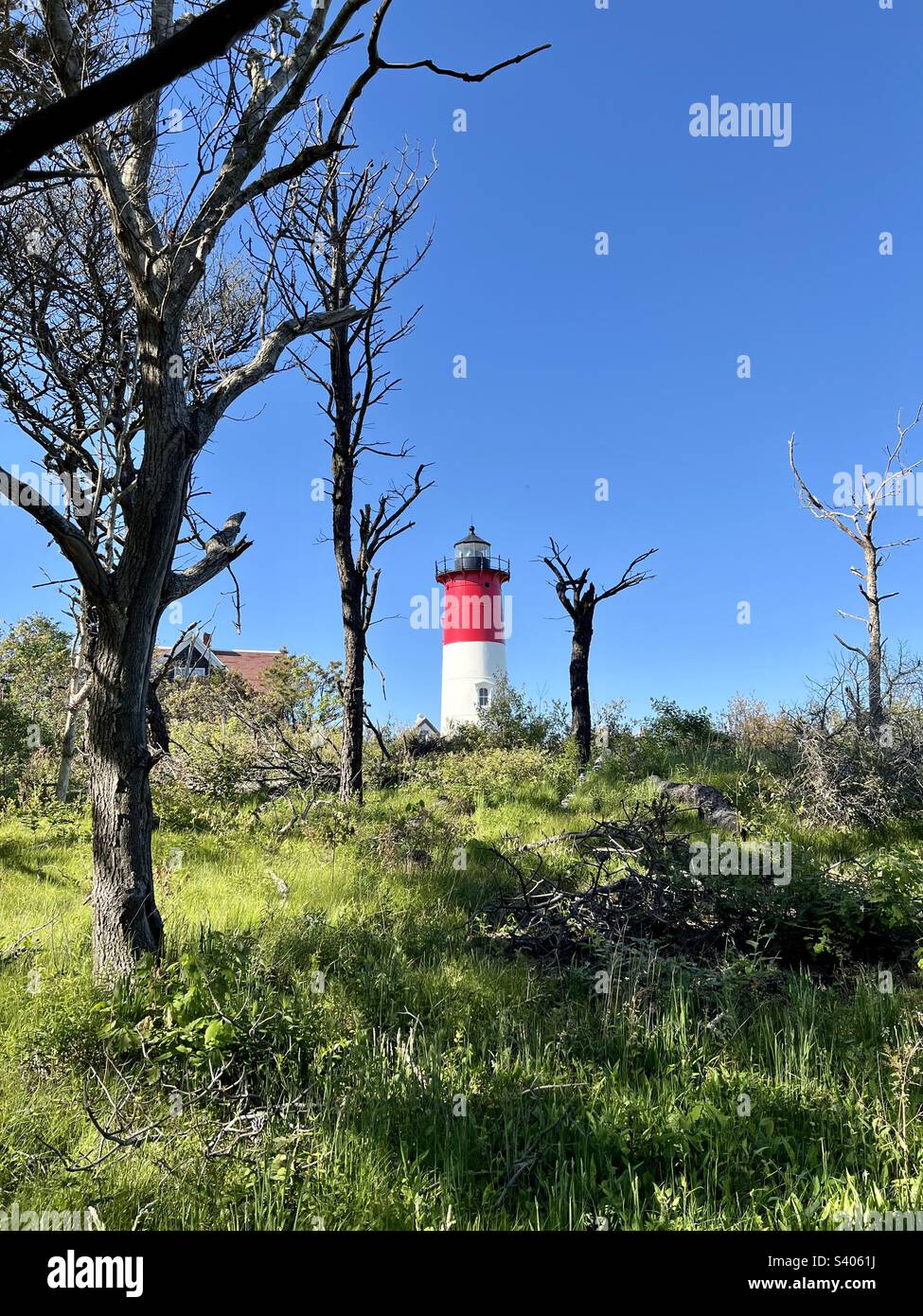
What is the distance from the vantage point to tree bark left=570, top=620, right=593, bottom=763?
16094 mm

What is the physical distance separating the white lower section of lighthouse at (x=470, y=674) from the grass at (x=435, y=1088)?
24.3m

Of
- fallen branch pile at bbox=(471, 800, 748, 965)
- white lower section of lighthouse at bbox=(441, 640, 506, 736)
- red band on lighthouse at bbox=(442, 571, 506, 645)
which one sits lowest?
fallen branch pile at bbox=(471, 800, 748, 965)

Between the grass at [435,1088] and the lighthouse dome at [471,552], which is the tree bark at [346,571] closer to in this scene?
the grass at [435,1088]

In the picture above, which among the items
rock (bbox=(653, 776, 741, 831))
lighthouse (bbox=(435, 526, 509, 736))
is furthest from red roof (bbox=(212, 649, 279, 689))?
rock (bbox=(653, 776, 741, 831))

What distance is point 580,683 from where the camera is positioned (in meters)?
16.3

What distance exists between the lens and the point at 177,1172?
2.72m

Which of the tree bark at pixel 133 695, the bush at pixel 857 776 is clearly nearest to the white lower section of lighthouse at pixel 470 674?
the bush at pixel 857 776

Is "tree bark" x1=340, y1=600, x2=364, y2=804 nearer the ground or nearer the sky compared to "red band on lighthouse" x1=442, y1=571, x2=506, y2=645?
nearer the ground

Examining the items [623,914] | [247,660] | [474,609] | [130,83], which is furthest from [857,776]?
[247,660]

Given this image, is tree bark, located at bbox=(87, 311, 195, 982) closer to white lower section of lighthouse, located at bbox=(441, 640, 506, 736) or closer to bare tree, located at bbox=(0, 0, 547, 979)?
bare tree, located at bbox=(0, 0, 547, 979)

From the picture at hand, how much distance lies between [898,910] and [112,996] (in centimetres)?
532

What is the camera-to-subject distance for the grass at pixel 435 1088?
266cm
